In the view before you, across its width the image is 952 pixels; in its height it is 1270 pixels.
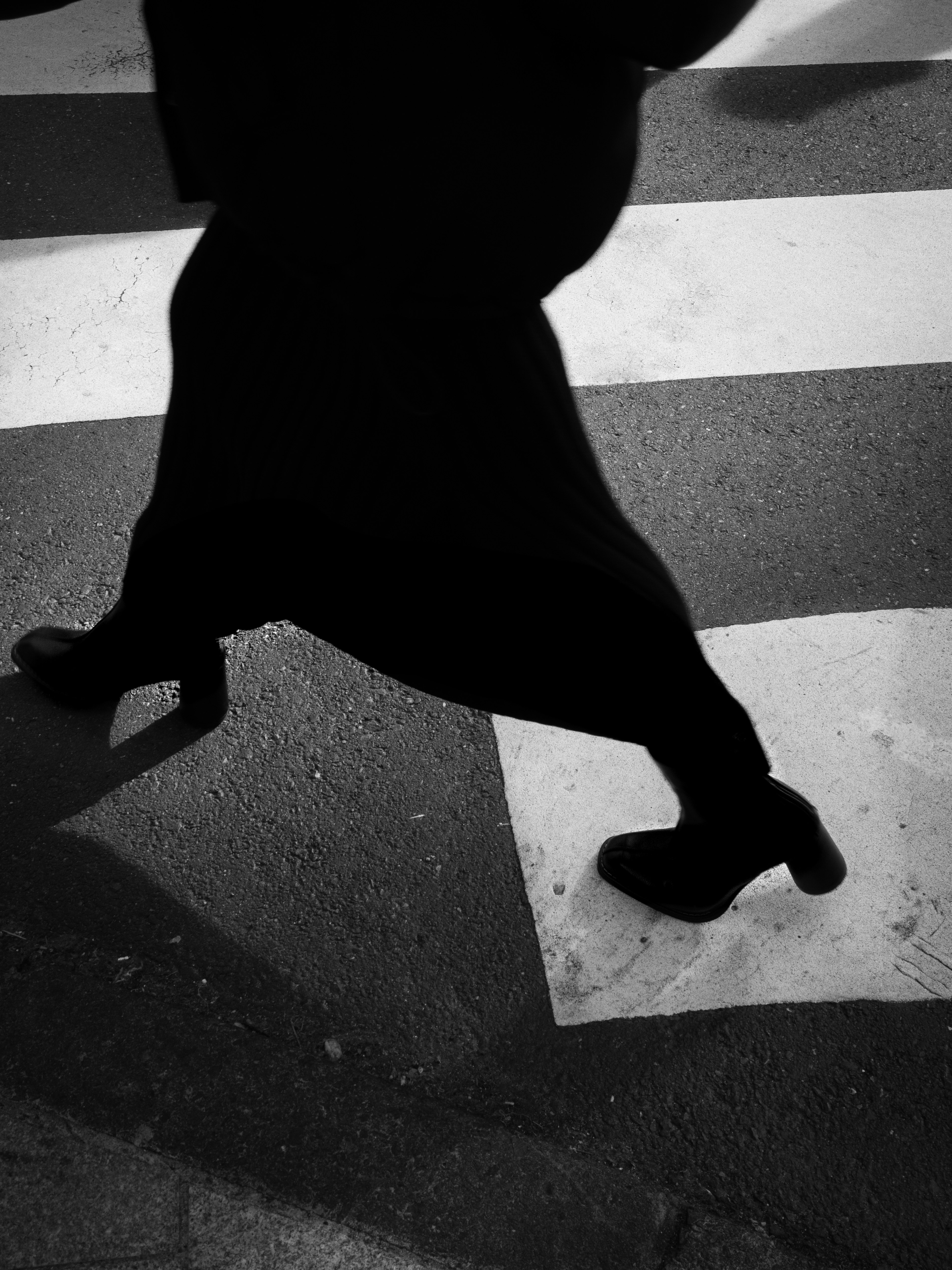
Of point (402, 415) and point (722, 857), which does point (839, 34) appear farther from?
point (402, 415)

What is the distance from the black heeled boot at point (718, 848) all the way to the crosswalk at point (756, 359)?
90 millimetres

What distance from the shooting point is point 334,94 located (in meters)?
1.14

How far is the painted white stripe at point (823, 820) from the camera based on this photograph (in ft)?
6.88

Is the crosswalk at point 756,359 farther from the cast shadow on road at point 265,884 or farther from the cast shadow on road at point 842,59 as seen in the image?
the cast shadow on road at point 265,884

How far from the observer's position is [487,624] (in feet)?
5.11

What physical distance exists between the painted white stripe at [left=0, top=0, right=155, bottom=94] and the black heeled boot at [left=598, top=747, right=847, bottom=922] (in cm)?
369

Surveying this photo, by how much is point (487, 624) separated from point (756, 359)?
2.21m

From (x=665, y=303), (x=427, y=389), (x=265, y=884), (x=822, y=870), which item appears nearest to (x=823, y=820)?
(x=822, y=870)

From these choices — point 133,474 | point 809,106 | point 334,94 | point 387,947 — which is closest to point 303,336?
point 334,94

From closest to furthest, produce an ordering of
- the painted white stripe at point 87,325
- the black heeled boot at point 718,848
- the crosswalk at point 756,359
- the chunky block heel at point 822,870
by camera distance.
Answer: the black heeled boot at point 718,848, the chunky block heel at point 822,870, the crosswalk at point 756,359, the painted white stripe at point 87,325

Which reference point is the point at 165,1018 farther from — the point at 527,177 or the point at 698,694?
the point at 527,177

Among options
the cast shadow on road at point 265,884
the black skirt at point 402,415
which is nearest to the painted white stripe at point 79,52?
the cast shadow on road at point 265,884

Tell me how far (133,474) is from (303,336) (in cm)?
164

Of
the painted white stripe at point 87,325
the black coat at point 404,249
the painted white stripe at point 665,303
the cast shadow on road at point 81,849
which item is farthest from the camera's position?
→ the painted white stripe at point 665,303
